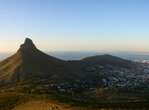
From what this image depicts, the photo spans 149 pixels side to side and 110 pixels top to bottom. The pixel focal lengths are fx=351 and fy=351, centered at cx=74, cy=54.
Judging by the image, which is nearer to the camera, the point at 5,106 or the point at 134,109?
the point at 134,109

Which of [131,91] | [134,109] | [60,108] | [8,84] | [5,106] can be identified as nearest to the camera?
[134,109]

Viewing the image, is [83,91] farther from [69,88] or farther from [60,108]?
[60,108]

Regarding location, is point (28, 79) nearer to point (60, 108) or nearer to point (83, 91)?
point (83, 91)

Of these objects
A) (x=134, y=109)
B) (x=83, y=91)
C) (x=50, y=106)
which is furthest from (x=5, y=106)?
(x=83, y=91)

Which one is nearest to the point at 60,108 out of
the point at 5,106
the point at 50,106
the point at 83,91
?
the point at 50,106

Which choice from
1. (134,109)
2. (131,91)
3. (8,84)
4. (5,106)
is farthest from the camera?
(8,84)

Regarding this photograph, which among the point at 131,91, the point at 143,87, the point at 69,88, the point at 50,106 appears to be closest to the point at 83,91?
the point at 69,88

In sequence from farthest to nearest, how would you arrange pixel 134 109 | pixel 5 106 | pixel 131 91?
pixel 131 91 < pixel 5 106 < pixel 134 109

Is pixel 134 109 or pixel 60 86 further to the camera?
pixel 60 86

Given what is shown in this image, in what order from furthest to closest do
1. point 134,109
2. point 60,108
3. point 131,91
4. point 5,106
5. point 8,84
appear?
point 8,84 < point 131,91 < point 5,106 < point 60,108 < point 134,109
